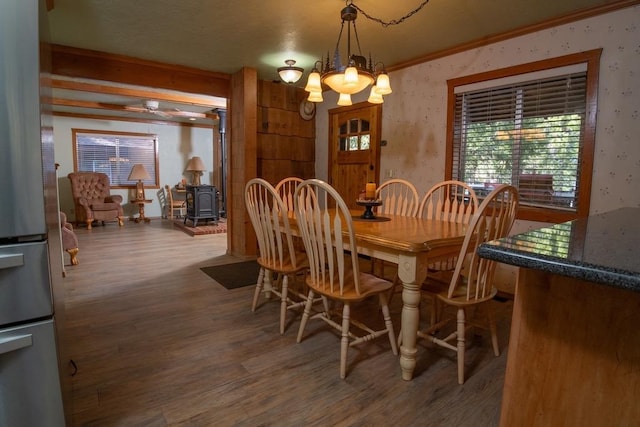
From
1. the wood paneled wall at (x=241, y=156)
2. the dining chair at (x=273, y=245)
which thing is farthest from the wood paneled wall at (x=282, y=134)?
the dining chair at (x=273, y=245)

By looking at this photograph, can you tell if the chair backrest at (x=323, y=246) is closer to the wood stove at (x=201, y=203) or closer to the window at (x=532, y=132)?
the window at (x=532, y=132)

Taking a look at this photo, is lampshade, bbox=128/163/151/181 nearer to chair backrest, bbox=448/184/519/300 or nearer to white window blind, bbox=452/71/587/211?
white window blind, bbox=452/71/587/211

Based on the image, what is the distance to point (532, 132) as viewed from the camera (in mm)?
2877

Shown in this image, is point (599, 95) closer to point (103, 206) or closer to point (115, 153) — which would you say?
point (103, 206)

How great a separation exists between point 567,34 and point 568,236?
2.62 metres

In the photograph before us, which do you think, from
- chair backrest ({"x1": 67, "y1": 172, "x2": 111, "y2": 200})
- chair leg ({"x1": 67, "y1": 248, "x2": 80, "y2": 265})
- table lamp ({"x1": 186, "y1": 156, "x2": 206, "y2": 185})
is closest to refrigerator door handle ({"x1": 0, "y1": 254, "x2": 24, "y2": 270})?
chair leg ({"x1": 67, "y1": 248, "x2": 80, "y2": 265})

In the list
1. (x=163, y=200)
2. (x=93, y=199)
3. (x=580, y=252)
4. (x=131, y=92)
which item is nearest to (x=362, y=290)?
(x=580, y=252)

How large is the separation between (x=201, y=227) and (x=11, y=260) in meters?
5.70

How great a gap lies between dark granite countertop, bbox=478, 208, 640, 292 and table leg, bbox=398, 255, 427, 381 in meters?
0.76

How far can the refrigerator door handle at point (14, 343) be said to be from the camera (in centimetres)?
100

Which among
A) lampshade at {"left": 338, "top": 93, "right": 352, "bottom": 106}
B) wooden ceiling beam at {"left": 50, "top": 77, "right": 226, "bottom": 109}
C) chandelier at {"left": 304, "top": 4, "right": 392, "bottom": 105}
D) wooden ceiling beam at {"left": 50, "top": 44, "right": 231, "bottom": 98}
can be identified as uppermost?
wooden ceiling beam at {"left": 50, "top": 77, "right": 226, "bottom": 109}

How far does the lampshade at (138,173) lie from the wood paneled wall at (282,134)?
13.0 ft

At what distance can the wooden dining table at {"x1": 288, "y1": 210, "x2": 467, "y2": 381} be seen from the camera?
1.69 m

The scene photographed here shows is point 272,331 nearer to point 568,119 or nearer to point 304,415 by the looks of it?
point 304,415
